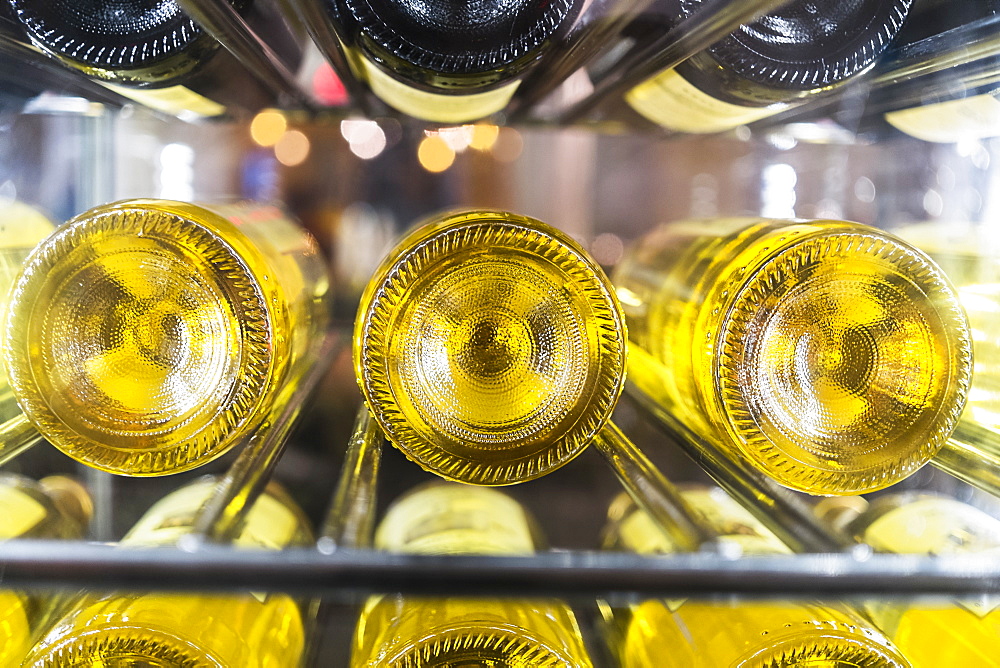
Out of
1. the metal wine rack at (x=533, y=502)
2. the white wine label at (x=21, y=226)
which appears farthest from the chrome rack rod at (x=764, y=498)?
the white wine label at (x=21, y=226)

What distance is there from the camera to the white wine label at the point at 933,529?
701 mm

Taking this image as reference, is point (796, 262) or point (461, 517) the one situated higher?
point (796, 262)

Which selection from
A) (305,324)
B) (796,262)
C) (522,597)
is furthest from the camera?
(305,324)

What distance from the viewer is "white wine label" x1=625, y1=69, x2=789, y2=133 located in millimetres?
708

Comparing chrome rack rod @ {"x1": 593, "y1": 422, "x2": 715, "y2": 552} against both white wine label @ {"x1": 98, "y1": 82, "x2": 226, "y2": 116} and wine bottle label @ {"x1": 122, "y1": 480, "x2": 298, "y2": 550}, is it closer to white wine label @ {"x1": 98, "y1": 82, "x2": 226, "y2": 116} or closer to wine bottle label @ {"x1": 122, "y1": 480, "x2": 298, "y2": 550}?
wine bottle label @ {"x1": 122, "y1": 480, "x2": 298, "y2": 550}

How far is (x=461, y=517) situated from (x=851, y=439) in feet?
1.35

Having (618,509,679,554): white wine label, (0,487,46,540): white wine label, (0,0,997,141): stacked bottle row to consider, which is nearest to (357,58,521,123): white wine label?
(0,0,997,141): stacked bottle row

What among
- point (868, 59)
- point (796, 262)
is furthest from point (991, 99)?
point (796, 262)

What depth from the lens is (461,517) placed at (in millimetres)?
758

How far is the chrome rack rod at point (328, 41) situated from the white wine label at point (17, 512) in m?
0.57

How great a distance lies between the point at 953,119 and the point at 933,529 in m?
0.48

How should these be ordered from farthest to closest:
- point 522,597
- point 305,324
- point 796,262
→ point 305,324 → point 796,262 → point 522,597

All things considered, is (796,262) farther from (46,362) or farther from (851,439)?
(46,362)

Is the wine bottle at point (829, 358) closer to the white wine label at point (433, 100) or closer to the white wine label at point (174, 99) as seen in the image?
the white wine label at point (433, 100)
